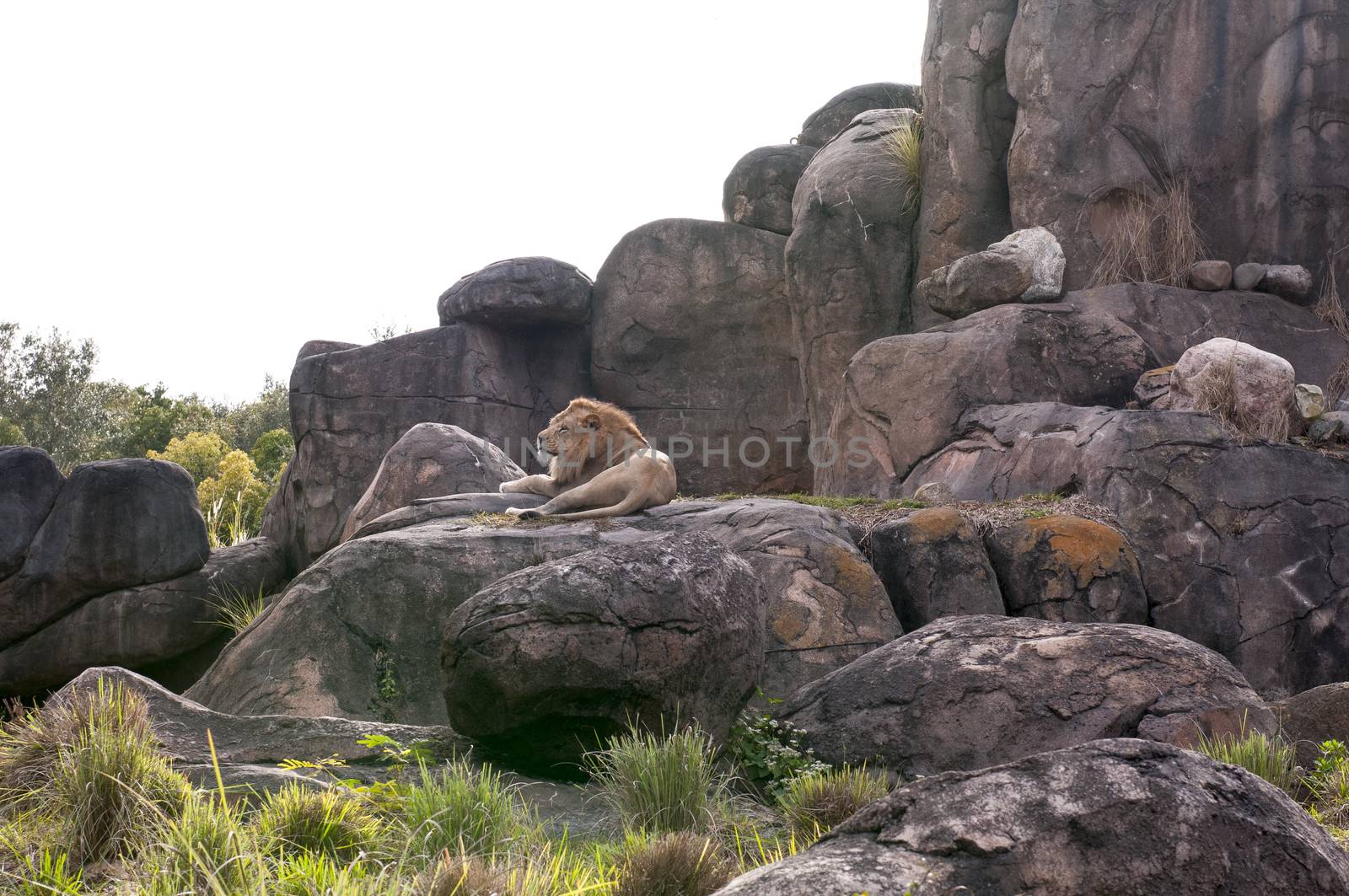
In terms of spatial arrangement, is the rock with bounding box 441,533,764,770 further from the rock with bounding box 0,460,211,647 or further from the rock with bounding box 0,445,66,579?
the rock with bounding box 0,445,66,579

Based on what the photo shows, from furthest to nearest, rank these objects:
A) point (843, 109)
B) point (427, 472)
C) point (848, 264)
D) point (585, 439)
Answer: point (843, 109)
point (848, 264)
point (427, 472)
point (585, 439)

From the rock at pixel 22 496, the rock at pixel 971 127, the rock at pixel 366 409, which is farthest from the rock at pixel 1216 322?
the rock at pixel 22 496

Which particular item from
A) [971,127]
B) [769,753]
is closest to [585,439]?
[769,753]

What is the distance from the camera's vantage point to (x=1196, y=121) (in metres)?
13.8

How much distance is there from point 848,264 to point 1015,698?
1069cm

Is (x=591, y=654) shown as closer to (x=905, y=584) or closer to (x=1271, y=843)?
(x=1271, y=843)

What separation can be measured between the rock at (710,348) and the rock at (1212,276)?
21.8 ft

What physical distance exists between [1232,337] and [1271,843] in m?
10.4

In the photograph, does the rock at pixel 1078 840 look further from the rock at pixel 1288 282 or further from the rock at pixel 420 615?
the rock at pixel 1288 282

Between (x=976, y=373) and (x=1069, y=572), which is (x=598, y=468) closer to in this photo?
(x=976, y=373)

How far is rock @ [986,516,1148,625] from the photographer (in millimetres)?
8422

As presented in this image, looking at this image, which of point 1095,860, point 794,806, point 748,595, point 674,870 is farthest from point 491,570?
point 1095,860

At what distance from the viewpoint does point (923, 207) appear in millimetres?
15602

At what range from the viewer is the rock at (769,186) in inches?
741
